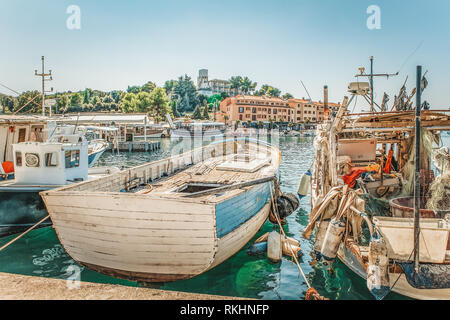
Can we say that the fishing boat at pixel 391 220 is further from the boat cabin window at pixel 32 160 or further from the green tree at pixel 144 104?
the green tree at pixel 144 104

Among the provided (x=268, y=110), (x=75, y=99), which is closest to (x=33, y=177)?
(x=268, y=110)

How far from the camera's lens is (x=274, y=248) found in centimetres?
1004

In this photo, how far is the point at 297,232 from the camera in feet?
44.2

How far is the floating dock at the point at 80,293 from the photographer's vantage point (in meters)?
4.49

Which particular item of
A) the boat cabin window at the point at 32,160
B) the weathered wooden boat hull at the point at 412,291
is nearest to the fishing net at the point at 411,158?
the weathered wooden boat hull at the point at 412,291

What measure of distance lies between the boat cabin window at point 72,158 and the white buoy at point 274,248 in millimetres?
8796

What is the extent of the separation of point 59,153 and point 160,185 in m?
4.85

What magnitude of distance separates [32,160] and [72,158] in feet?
4.73

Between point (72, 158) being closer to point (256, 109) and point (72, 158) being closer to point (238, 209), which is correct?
point (238, 209)

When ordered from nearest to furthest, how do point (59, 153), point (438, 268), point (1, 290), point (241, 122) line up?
point (1, 290), point (438, 268), point (59, 153), point (241, 122)

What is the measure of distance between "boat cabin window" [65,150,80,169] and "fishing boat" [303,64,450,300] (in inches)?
388

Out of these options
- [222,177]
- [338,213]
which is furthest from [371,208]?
[222,177]

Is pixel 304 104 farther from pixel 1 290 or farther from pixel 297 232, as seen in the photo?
pixel 1 290

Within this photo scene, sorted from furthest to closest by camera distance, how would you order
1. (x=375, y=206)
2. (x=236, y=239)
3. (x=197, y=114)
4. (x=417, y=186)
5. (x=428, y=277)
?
1. (x=197, y=114)
2. (x=375, y=206)
3. (x=236, y=239)
4. (x=428, y=277)
5. (x=417, y=186)
